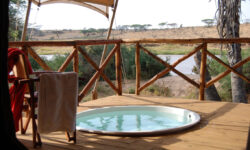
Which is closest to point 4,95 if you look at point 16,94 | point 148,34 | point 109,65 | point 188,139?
point 16,94

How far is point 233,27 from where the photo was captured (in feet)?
20.9

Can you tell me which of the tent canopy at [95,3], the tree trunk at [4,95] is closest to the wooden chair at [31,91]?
the tree trunk at [4,95]

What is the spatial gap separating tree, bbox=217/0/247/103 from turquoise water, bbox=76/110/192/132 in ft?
9.95

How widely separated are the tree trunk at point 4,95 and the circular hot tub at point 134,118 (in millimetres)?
1993

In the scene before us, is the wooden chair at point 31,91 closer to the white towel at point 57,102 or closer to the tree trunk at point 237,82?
the white towel at point 57,102

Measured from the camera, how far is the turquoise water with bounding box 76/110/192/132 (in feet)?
12.6

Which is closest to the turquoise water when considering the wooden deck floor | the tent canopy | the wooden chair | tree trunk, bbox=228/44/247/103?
the wooden deck floor

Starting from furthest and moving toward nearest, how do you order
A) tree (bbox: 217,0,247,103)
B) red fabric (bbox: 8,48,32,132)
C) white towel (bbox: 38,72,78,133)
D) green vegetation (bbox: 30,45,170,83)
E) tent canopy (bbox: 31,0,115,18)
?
green vegetation (bbox: 30,45,170,83), tree (bbox: 217,0,247,103), tent canopy (bbox: 31,0,115,18), red fabric (bbox: 8,48,32,132), white towel (bbox: 38,72,78,133)

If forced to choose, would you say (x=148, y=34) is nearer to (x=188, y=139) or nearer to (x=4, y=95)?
(x=188, y=139)

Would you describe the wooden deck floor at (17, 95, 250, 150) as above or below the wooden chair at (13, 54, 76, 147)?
below

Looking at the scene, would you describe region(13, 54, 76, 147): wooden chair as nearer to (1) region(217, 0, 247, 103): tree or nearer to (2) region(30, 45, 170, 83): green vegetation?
(1) region(217, 0, 247, 103): tree

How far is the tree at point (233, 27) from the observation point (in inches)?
254

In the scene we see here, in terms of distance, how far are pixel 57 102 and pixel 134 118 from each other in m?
1.70

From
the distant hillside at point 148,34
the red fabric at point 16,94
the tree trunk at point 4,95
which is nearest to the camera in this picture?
the tree trunk at point 4,95
